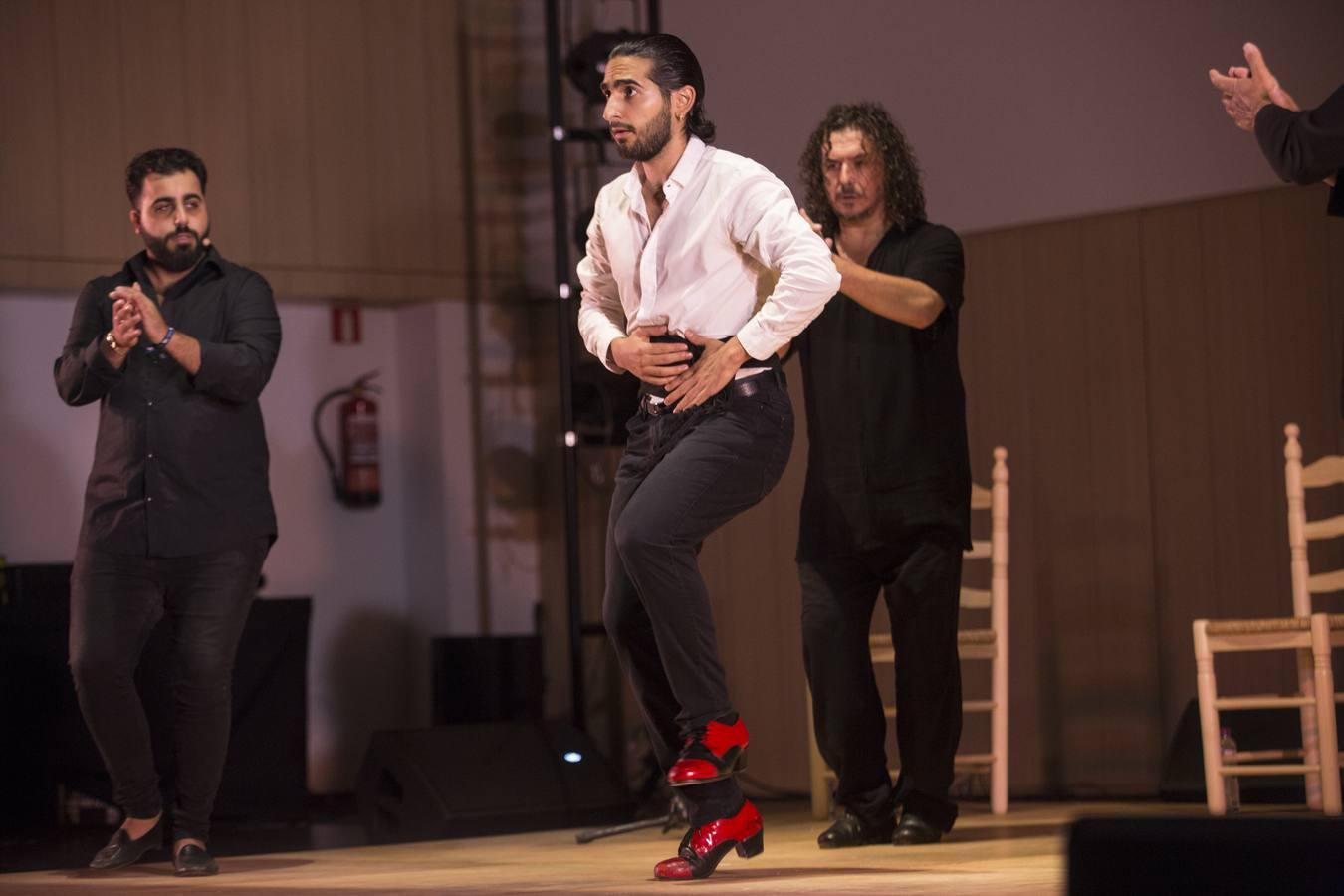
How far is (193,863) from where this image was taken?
3.79m

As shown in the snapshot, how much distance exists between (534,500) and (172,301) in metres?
3.33

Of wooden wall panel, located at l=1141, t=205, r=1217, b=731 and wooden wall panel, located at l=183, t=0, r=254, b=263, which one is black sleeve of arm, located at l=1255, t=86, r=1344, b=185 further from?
wooden wall panel, located at l=183, t=0, r=254, b=263

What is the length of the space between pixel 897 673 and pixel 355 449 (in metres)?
3.60

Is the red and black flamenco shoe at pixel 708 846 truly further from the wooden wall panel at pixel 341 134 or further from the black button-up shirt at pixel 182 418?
the wooden wall panel at pixel 341 134

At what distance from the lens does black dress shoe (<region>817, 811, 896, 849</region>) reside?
3.77 m

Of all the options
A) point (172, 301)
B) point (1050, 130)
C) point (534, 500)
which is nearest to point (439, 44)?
point (534, 500)

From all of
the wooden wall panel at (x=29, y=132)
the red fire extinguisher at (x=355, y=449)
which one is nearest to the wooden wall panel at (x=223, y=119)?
the wooden wall panel at (x=29, y=132)

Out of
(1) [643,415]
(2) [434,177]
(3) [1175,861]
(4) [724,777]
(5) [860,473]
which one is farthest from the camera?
(2) [434,177]

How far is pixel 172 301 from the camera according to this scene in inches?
160

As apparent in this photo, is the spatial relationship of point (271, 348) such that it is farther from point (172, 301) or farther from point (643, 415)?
point (643, 415)

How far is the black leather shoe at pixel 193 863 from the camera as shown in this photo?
3777 millimetres

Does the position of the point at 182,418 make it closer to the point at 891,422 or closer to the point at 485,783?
the point at 891,422

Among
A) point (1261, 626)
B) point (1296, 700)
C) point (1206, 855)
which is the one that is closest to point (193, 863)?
point (1261, 626)

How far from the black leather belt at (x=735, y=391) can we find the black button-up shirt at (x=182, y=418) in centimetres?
123
